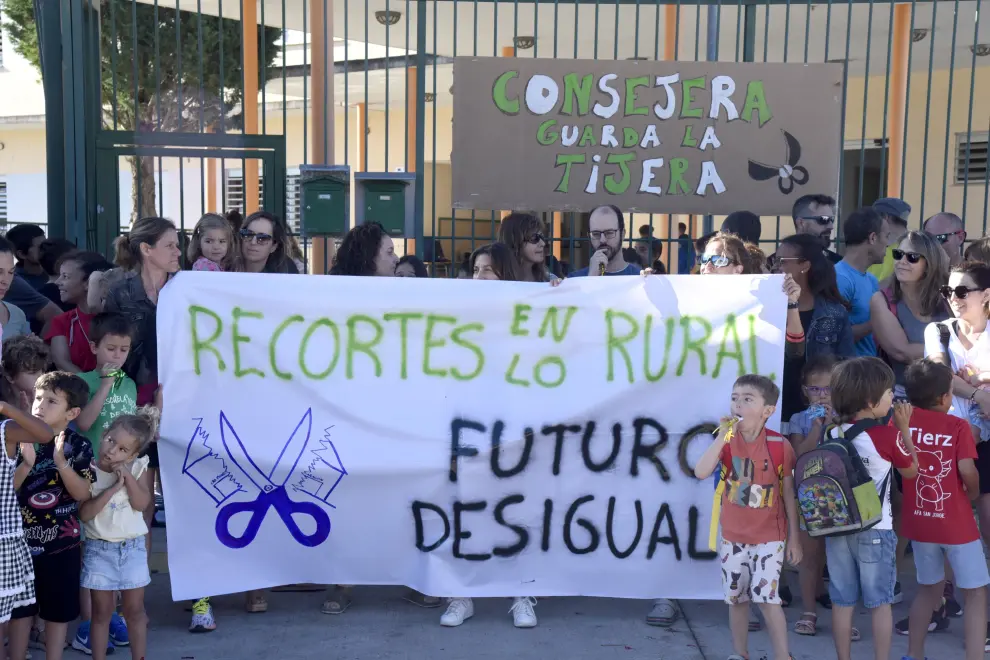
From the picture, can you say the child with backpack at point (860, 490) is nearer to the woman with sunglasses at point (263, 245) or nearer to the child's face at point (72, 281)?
the woman with sunglasses at point (263, 245)

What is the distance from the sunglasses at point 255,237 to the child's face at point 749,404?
222cm

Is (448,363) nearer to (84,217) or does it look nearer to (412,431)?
(412,431)

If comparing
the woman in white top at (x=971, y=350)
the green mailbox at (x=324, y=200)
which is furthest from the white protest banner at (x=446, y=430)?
the green mailbox at (x=324, y=200)

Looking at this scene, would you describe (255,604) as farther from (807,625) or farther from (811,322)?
(811,322)

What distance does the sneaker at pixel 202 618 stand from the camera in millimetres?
4305

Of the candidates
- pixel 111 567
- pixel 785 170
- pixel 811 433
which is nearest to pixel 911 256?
pixel 811 433

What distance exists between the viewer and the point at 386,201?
647 cm

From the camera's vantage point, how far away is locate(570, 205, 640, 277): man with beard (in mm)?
4836

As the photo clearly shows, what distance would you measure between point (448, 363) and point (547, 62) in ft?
8.71

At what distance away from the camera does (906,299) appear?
15.4 feet

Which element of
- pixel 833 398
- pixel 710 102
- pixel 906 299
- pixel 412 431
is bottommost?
pixel 412 431

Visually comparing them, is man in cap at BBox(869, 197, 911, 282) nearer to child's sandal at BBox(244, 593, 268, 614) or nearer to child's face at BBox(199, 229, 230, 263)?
child's face at BBox(199, 229, 230, 263)

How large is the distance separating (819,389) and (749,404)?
0.64 meters

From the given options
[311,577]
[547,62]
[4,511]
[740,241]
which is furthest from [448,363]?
[547,62]
